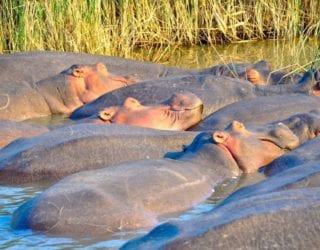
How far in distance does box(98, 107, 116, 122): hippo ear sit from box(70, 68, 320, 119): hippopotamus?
2.89 ft

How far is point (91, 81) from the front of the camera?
406 inches

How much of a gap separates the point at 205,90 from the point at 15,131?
1.97m

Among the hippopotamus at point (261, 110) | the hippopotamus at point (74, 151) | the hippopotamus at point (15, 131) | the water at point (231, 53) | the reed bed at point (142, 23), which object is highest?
the hippopotamus at point (74, 151)

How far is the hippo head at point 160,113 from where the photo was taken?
8562 mm

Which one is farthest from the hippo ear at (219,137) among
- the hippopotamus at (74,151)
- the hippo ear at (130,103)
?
the hippo ear at (130,103)

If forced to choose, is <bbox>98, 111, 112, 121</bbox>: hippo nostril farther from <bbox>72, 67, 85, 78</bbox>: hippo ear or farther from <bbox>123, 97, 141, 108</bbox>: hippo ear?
<bbox>72, 67, 85, 78</bbox>: hippo ear

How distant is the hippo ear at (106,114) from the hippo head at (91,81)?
1.65m

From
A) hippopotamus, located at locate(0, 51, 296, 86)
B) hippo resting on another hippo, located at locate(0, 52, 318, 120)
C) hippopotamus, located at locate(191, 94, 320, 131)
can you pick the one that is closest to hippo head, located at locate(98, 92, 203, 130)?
hippopotamus, located at locate(191, 94, 320, 131)

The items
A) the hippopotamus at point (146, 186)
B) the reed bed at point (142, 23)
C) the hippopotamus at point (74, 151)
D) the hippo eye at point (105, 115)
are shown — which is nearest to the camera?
the hippopotamus at point (146, 186)

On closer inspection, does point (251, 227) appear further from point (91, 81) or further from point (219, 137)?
point (91, 81)

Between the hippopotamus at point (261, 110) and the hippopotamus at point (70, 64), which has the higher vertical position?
the hippopotamus at point (261, 110)

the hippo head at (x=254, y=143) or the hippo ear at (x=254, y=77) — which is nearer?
the hippo head at (x=254, y=143)

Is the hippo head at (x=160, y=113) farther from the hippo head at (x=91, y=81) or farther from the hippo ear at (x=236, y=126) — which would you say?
the hippo head at (x=91, y=81)

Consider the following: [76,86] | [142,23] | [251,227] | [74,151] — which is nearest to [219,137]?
[74,151]
